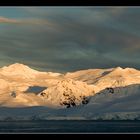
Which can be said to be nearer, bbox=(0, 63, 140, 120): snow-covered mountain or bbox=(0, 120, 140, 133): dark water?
bbox=(0, 120, 140, 133): dark water

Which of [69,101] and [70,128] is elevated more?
[69,101]

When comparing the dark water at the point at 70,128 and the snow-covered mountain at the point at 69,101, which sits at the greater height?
the snow-covered mountain at the point at 69,101

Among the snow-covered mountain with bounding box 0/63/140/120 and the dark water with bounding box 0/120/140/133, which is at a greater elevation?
the snow-covered mountain with bounding box 0/63/140/120

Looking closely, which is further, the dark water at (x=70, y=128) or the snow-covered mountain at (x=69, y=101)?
the snow-covered mountain at (x=69, y=101)

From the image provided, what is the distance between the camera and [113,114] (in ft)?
490

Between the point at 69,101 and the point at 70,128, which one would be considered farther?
the point at 69,101

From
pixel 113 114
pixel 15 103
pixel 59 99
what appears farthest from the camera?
pixel 59 99
